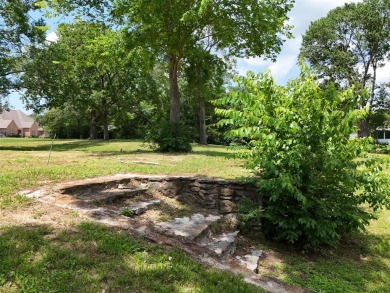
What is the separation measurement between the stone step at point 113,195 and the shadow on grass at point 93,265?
1245mm

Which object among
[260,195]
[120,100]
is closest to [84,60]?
[260,195]

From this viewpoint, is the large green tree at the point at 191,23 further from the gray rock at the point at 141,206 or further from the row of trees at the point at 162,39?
the gray rock at the point at 141,206

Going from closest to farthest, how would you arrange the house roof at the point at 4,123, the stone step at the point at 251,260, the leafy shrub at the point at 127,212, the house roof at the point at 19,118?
the stone step at the point at 251,260 < the leafy shrub at the point at 127,212 < the house roof at the point at 4,123 < the house roof at the point at 19,118

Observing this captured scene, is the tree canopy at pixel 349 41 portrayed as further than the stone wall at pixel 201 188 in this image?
Yes

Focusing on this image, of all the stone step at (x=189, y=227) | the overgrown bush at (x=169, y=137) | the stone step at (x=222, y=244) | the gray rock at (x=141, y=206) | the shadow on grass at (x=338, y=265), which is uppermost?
the overgrown bush at (x=169, y=137)

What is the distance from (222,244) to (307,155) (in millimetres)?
1645

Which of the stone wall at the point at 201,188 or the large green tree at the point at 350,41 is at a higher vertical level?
the large green tree at the point at 350,41

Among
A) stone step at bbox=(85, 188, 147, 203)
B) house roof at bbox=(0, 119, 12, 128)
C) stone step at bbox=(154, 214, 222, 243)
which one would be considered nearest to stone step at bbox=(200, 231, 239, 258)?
stone step at bbox=(154, 214, 222, 243)

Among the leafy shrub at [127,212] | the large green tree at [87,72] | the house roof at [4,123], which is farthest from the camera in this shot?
the house roof at [4,123]

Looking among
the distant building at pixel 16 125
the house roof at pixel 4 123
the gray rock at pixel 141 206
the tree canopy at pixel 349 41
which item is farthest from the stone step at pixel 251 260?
the house roof at pixel 4 123

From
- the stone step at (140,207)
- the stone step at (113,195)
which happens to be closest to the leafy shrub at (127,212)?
the stone step at (140,207)

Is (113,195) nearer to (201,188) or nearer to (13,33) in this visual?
(201,188)

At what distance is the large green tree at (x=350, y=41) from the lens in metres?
24.2

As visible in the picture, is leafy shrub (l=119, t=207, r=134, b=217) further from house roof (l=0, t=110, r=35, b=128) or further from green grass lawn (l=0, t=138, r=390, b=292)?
house roof (l=0, t=110, r=35, b=128)
